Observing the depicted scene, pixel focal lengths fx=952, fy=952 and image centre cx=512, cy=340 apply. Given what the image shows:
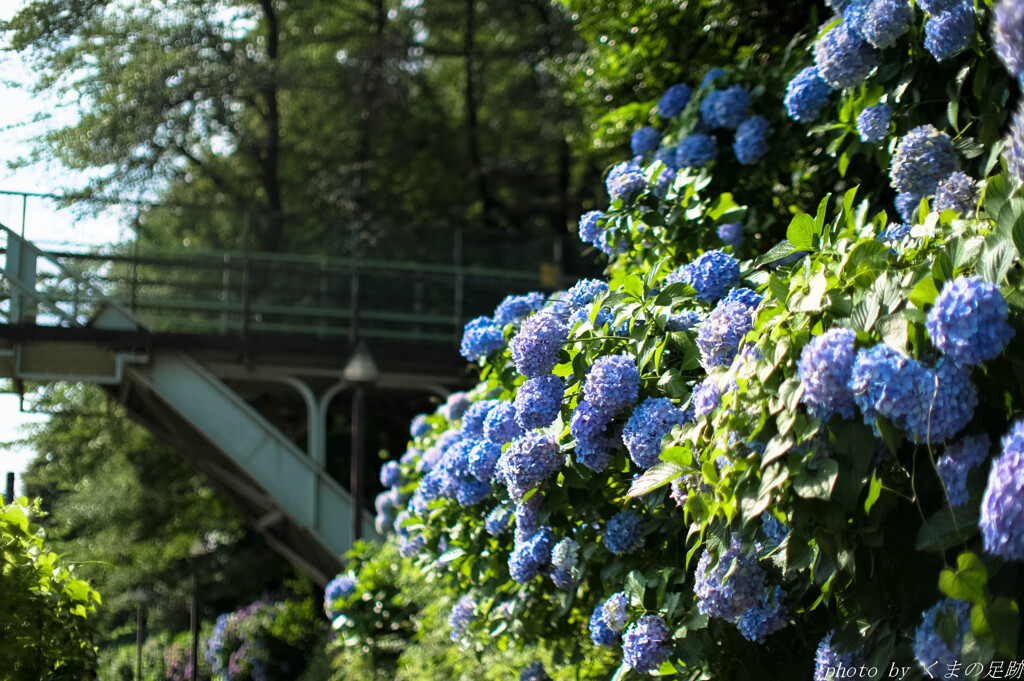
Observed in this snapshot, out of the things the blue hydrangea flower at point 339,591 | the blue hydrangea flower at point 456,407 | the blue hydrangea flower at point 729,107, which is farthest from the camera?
the blue hydrangea flower at point 339,591

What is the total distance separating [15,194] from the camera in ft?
24.8

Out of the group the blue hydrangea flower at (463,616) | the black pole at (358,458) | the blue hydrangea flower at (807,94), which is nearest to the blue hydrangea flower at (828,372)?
the blue hydrangea flower at (807,94)

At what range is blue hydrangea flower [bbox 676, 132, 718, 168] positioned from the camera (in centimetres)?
411

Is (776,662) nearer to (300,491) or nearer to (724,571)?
(724,571)

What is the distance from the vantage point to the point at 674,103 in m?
4.58

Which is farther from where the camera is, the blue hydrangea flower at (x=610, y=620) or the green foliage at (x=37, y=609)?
the green foliage at (x=37, y=609)

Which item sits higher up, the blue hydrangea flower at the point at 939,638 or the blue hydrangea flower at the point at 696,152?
the blue hydrangea flower at the point at 696,152

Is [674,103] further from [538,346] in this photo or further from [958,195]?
[538,346]

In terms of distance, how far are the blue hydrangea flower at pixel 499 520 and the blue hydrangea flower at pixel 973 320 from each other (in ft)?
6.28

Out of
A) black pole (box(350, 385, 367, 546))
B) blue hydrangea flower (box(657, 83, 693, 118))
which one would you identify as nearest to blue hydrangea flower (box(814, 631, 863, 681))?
blue hydrangea flower (box(657, 83, 693, 118))

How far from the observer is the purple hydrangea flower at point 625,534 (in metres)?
2.78

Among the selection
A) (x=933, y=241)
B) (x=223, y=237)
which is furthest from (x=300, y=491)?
(x=933, y=241)

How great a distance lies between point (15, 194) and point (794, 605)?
7.11 m

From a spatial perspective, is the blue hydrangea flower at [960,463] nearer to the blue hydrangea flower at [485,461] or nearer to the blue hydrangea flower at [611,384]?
the blue hydrangea flower at [611,384]
